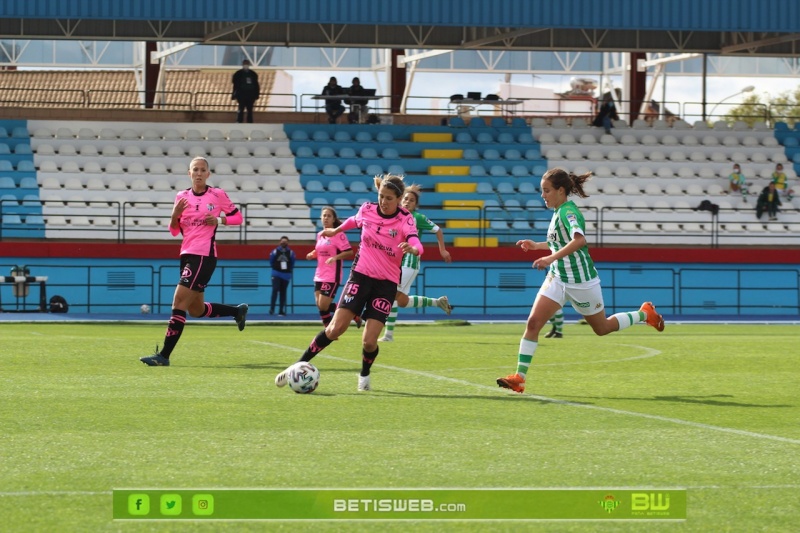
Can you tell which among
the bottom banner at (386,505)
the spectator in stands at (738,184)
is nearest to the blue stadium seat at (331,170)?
the spectator in stands at (738,184)

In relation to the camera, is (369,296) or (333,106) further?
(333,106)

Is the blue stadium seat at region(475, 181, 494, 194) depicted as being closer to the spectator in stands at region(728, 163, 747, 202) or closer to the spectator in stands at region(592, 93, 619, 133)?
the spectator in stands at region(592, 93, 619, 133)

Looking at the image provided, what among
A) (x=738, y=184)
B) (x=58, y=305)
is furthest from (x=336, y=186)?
(x=738, y=184)

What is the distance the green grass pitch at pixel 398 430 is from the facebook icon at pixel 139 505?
2.5 inches

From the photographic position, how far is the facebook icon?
5453 mm

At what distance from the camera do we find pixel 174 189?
32438 millimetres

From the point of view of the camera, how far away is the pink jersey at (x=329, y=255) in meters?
20.2

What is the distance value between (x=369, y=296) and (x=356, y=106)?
2745cm

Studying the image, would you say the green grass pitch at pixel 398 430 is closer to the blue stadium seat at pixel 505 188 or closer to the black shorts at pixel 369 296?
the black shorts at pixel 369 296

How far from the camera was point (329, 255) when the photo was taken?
67.8 ft

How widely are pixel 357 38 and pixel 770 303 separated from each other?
14.0 metres

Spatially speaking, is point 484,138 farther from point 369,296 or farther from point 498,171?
point 369,296

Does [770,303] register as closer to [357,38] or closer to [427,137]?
[427,137]

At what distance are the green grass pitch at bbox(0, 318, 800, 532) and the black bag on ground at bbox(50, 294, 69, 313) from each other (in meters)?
12.8
